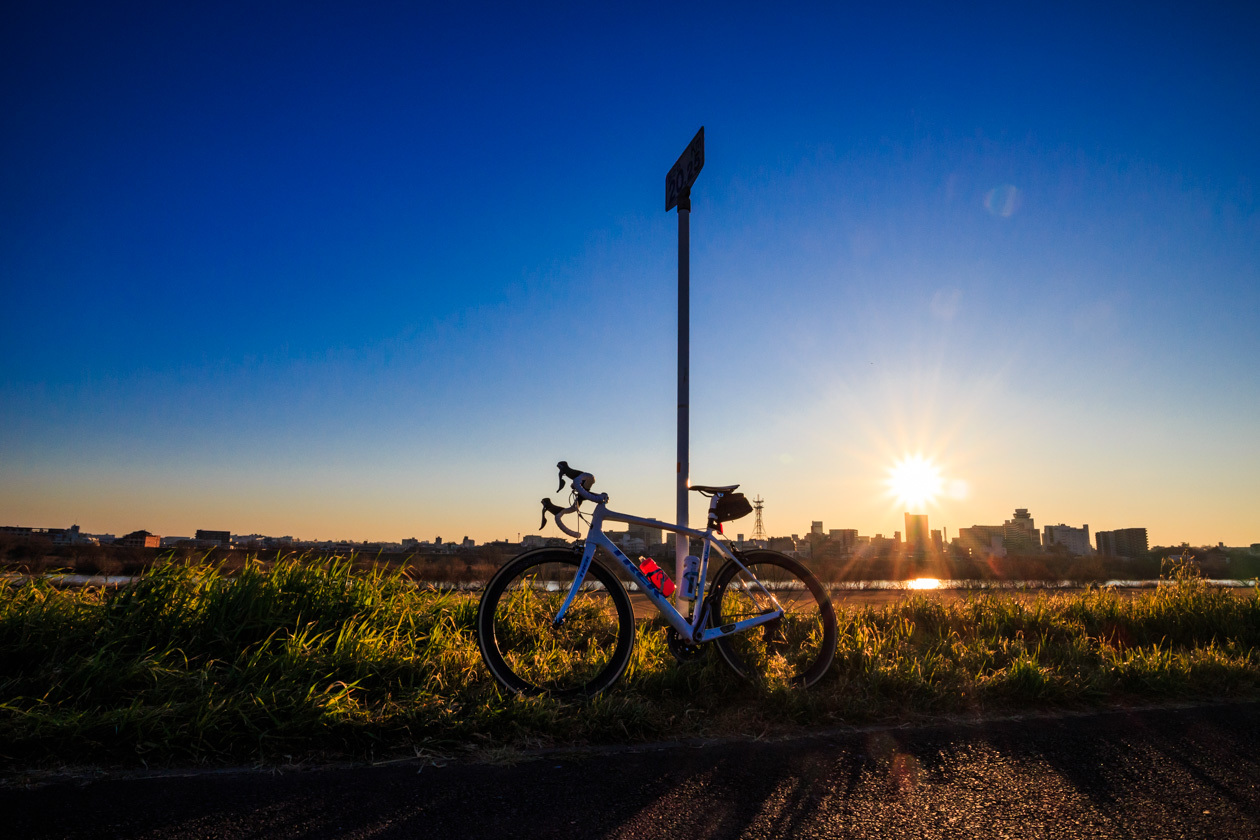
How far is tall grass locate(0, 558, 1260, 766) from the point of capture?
9.13 ft

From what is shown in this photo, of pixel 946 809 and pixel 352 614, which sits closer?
pixel 946 809

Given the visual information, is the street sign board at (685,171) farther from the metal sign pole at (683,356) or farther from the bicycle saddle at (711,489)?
the bicycle saddle at (711,489)

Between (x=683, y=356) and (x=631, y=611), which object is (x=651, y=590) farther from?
(x=683, y=356)

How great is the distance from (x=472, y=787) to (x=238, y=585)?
2487mm

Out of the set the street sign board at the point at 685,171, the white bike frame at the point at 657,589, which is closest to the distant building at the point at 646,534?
the white bike frame at the point at 657,589

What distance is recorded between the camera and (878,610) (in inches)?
234

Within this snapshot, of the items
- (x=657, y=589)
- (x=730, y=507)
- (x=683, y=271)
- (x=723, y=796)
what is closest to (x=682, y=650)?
(x=657, y=589)

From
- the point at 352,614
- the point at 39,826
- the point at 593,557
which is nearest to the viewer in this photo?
the point at 39,826

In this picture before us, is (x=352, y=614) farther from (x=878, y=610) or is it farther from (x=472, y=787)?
(x=878, y=610)

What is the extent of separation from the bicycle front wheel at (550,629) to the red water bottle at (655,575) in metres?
0.27

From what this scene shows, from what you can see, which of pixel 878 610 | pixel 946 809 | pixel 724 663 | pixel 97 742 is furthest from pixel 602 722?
pixel 878 610

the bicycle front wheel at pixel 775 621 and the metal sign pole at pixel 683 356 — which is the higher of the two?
the metal sign pole at pixel 683 356

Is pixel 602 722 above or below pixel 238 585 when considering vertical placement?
below

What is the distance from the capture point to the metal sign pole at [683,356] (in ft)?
17.1
